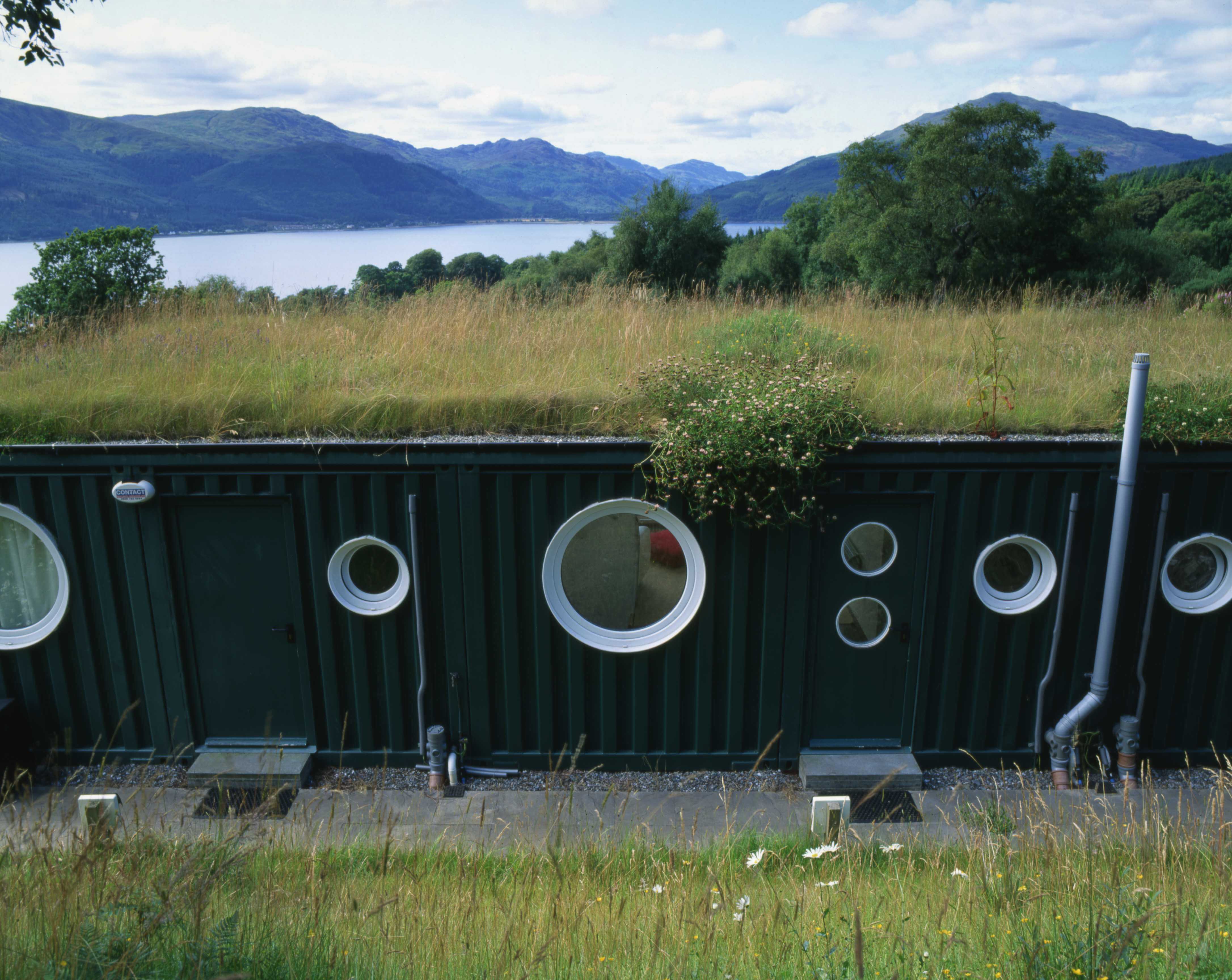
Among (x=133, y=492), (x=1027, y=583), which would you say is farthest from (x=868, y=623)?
(x=133, y=492)

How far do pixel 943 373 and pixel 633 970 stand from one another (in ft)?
18.7

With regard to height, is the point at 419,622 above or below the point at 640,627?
above

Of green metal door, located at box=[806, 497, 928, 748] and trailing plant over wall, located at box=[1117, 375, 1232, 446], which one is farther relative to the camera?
green metal door, located at box=[806, 497, 928, 748]

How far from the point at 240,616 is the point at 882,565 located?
5104mm

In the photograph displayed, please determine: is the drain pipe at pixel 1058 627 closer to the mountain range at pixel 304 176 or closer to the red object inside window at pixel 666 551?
the red object inside window at pixel 666 551

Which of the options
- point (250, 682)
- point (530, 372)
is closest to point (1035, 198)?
point (530, 372)

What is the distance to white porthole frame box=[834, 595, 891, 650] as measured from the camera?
6.03m

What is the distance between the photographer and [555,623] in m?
5.98

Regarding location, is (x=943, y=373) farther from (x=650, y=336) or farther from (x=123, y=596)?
(x=123, y=596)

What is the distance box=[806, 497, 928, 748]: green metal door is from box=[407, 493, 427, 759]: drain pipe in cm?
308

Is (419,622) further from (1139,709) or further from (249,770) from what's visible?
(1139,709)

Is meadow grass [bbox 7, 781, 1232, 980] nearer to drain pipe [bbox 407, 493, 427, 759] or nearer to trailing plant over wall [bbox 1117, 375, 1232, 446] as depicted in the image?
drain pipe [bbox 407, 493, 427, 759]

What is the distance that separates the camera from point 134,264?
38.3 ft

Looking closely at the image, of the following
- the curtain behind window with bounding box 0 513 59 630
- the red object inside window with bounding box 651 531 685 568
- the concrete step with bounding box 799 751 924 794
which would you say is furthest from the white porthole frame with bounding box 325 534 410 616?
the concrete step with bounding box 799 751 924 794
